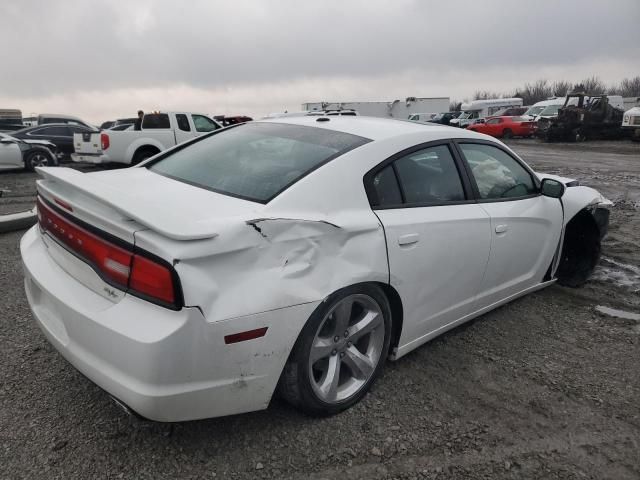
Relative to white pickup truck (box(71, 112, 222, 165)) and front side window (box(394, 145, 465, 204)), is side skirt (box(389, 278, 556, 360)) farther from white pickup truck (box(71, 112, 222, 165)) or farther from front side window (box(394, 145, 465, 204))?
white pickup truck (box(71, 112, 222, 165))

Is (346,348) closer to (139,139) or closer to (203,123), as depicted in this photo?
(139,139)

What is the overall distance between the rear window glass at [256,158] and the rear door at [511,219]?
3.37 feet

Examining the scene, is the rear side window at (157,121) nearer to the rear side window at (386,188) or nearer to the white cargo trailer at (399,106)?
the rear side window at (386,188)

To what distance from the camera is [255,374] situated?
2062 mm

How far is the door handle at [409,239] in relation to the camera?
2.54 metres

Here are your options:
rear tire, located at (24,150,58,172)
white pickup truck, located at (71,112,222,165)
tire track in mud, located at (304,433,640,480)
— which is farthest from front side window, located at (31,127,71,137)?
tire track in mud, located at (304,433,640,480)

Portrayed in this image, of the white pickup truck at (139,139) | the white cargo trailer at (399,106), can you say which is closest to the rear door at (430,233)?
the white pickup truck at (139,139)

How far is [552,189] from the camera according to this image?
370 cm

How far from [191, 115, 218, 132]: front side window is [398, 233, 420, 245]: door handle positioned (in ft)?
37.9

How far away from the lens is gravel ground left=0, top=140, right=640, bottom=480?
7.06 ft

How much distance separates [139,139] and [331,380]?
1129 centimetres

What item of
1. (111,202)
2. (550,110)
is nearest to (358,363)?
(111,202)

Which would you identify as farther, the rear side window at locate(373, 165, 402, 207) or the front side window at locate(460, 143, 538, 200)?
the front side window at locate(460, 143, 538, 200)

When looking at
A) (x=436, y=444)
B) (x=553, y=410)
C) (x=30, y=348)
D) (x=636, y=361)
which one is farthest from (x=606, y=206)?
(x=30, y=348)
